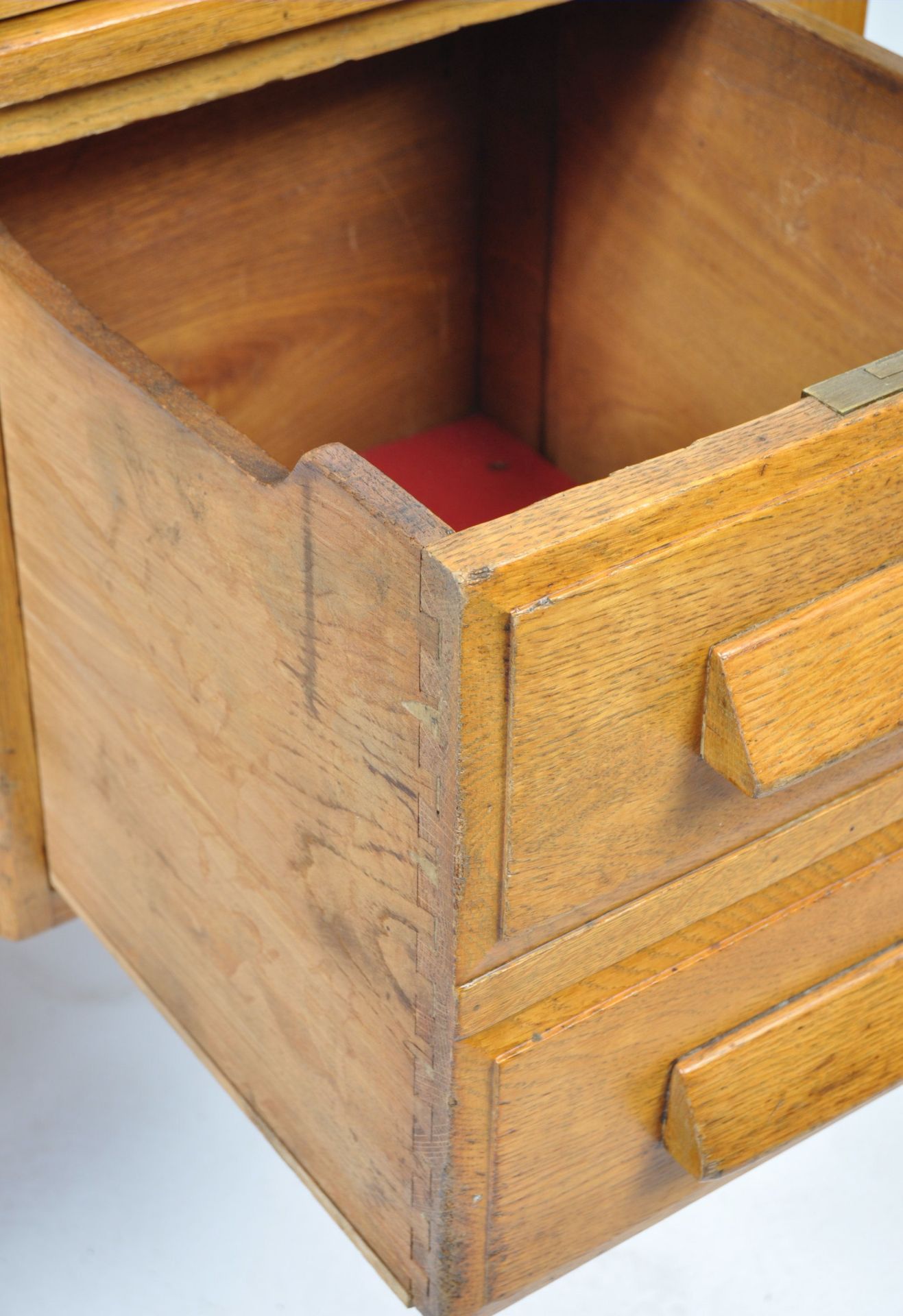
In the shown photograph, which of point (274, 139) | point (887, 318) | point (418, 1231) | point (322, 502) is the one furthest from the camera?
point (274, 139)

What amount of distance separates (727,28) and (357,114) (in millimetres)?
230

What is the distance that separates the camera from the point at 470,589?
0.57m

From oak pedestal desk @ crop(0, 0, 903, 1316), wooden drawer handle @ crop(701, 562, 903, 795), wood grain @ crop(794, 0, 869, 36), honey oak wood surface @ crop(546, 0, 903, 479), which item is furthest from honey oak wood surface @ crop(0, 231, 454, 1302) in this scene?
wood grain @ crop(794, 0, 869, 36)

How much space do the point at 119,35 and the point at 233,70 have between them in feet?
0.25

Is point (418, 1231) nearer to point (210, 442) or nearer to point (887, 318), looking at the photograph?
point (210, 442)

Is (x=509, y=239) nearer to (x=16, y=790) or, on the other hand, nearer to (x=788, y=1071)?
(x=16, y=790)

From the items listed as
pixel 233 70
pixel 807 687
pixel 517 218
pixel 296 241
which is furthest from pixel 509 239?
pixel 807 687

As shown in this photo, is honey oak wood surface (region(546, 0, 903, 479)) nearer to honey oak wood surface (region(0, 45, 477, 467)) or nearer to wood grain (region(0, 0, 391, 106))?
honey oak wood surface (region(0, 45, 477, 467))

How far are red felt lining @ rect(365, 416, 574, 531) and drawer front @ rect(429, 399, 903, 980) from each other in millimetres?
430

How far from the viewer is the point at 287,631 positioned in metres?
0.68

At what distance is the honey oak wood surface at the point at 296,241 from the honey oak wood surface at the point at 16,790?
0.63ft

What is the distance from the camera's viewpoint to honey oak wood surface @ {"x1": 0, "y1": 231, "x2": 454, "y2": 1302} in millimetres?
630

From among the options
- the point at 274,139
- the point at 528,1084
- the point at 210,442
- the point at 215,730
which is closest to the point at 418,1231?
the point at 528,1084

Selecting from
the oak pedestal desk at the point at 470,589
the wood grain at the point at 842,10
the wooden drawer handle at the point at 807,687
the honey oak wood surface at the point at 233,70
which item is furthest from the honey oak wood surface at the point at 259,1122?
the wood grain at the point at 842,10
